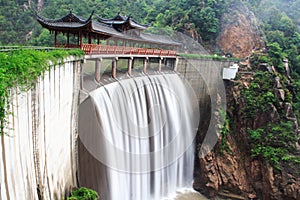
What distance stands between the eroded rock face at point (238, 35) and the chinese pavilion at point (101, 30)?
6.82m

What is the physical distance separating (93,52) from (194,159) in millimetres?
11821

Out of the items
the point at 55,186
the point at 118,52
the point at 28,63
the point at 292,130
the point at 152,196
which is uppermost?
the point at 28,63

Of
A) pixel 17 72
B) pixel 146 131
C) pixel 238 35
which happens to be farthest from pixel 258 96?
pixel 17 72

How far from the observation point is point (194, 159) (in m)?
23.0

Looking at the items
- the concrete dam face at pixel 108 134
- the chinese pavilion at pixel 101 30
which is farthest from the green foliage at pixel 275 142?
the chinese pavilion at pixel 101 30

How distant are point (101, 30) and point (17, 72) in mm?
Result: 10537

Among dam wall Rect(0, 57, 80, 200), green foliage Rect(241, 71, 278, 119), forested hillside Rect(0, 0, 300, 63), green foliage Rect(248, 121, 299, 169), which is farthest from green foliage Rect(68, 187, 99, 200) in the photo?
forested hillside Rect(0, 0, 300, 63)

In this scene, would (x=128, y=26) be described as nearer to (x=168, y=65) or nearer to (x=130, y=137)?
(x=168, y=65)

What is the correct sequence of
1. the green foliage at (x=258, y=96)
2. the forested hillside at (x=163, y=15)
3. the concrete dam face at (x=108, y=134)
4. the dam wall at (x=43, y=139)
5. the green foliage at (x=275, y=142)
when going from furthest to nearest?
the forested hillside at (x=163, y=15) < the green foliage at (x=258, y=96) < the green foliage at (x=275, y=142) < the concrete dam face at (x=108, y=134) < the dam wall at (x=43, y=139)

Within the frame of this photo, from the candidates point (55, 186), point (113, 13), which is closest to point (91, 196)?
point (55, 186)

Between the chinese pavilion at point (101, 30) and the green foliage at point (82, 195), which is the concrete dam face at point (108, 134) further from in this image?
the chinese pavilion at point (101, 30)

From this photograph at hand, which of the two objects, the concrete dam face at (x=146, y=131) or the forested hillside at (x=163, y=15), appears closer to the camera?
the concrete dam face at (x=146, y=131)

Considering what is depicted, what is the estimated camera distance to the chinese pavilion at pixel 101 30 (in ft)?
48.2

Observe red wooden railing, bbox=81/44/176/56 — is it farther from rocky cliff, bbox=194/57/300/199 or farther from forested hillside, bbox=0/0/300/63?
forested hillside, bbox=0/0/300/63
